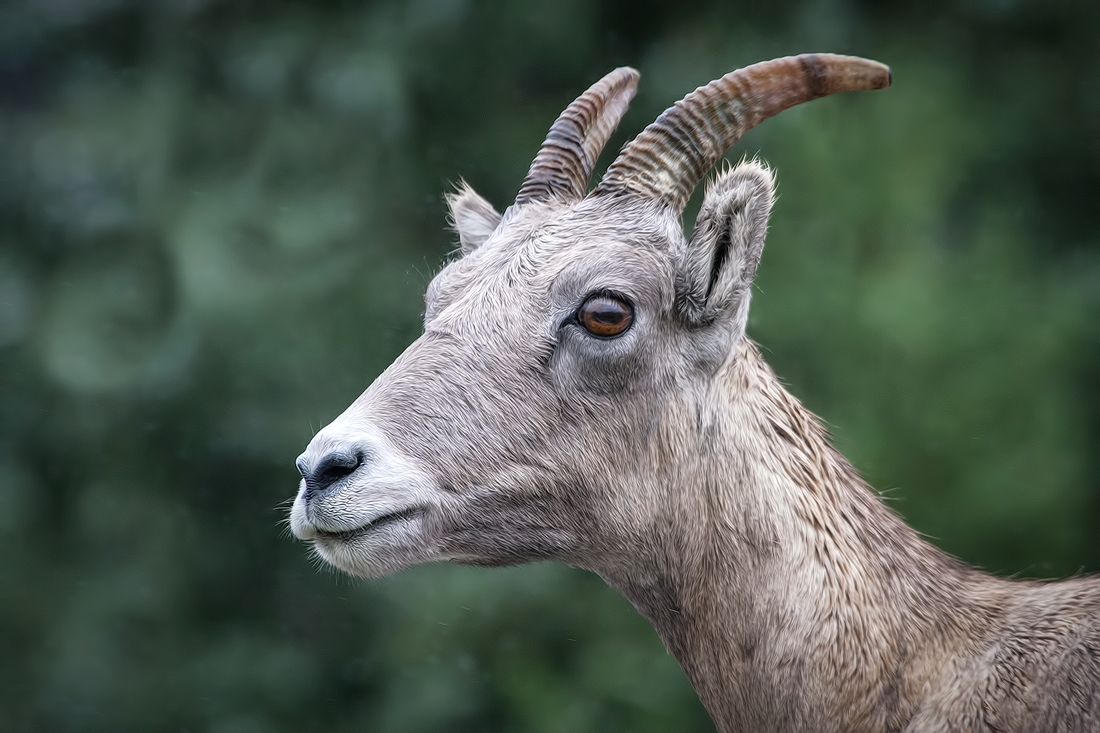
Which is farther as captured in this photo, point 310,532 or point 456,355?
point 456,355

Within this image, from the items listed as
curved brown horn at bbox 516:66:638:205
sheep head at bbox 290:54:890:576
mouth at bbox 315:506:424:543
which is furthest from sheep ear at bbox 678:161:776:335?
mouth at bbox 315:506:424:543

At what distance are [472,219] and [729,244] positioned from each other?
1428 mm

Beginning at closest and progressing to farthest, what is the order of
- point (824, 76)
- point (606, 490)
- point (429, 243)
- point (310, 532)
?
point (310, 532)
point (606, 490)
point (824, 76)
point (429, 243)

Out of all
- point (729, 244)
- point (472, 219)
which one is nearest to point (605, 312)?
point (729, 244)

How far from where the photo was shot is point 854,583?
11.2 ft

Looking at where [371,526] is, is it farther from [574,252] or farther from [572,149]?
[572,149]

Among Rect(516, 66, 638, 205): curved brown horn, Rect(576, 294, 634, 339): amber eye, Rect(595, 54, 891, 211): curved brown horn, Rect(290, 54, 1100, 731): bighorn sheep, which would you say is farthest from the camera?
Rect(516, 66, 638, 205): curved brown horn

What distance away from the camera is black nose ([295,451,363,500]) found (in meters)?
3.02

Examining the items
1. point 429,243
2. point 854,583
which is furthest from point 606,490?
point 429,243

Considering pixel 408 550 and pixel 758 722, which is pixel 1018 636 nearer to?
pixel 758 722

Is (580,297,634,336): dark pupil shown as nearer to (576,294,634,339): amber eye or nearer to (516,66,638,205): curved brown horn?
(576,294,634,339): amber eye

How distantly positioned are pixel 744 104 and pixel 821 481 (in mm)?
1339

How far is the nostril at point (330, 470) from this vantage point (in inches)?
119

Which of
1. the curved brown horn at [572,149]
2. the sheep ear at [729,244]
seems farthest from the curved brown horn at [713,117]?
the curved brown horn at [572,149]
